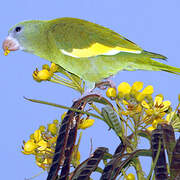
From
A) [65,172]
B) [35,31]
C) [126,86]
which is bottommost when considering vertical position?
[65,172]

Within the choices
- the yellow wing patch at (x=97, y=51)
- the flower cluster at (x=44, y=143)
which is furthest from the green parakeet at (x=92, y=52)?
the flower cluster at (x=44, y=143)

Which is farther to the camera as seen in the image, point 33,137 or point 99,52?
point 99,52

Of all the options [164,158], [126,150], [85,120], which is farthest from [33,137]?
[164,158]

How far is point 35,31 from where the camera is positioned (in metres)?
1.30

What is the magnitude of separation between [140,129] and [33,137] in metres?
0.35

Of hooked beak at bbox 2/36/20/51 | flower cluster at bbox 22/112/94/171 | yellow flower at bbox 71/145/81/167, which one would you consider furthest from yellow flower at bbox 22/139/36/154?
hooked beak at bbox 2/36/20/51

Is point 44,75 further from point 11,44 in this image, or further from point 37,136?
point 11,44

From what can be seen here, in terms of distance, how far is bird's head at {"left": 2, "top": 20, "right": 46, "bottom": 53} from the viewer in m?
1.30

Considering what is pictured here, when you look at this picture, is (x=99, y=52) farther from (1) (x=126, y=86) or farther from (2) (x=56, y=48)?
(1) (x=126, y=86)

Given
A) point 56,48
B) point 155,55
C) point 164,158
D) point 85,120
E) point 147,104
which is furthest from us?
point 56,48

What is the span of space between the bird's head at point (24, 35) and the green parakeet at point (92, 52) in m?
0.06

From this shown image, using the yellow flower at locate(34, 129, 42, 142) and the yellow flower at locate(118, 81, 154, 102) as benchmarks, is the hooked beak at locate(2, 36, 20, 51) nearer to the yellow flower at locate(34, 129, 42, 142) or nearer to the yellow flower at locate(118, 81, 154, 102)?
the yellow flower at locate(34, 129, 42, 142)

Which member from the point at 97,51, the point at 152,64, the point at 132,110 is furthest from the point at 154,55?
the point at 132,110

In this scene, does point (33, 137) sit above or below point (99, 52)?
below
